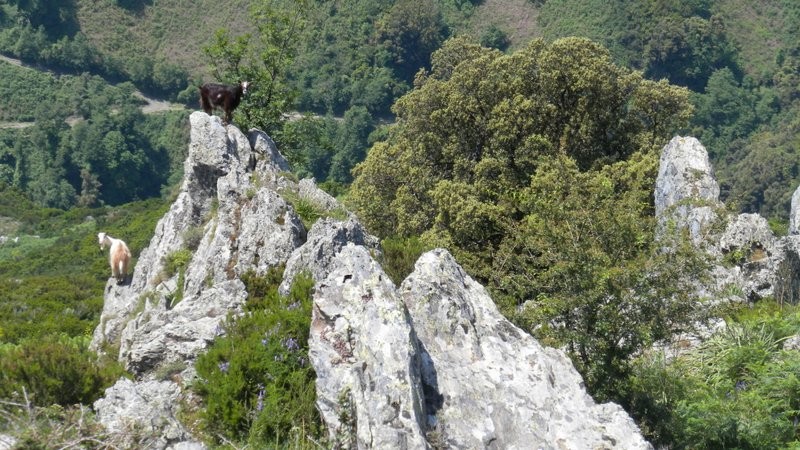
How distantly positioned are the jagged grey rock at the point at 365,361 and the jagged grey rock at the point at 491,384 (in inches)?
19.4

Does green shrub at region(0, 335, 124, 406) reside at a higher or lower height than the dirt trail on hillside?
lower

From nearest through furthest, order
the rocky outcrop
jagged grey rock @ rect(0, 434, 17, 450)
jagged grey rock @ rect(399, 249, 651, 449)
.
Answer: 1. jagged grey rock @ rect(0, 434, 17, 450)
2. jagged grey rock @ rect(399, 249, 651, 449)
3. the rocky outcrop

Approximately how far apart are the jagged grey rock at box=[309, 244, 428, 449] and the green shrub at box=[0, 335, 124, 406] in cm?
268

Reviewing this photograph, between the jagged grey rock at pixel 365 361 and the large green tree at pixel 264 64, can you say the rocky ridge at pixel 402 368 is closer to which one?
the jagged grey rock at pixel 365 361

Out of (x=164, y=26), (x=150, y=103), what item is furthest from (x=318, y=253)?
(x=164, y=26)

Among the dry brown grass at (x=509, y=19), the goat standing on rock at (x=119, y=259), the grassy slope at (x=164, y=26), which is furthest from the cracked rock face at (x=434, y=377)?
the dry brown grass at (x=509, y=19)

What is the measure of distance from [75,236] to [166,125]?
161 feet

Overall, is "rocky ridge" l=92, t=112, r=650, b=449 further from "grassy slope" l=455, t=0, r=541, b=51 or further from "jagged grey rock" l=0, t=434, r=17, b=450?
"grassy slope" l=455, t=0, r=541, b=51

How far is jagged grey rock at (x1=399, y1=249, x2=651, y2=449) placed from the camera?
8.41 meters

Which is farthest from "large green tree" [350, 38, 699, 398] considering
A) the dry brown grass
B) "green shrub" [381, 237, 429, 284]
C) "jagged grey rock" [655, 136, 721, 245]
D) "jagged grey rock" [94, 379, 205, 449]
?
the dry brown grass

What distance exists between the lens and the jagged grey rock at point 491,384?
27.6 feet

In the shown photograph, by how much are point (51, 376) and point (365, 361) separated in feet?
11.5

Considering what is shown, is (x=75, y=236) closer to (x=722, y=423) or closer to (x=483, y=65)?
(x=483, y=65)

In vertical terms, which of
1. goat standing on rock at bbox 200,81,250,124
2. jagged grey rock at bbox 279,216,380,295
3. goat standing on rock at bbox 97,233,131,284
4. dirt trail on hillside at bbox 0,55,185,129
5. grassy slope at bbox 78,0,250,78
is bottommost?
goat standing on rock at bbox 97,233,131,284
